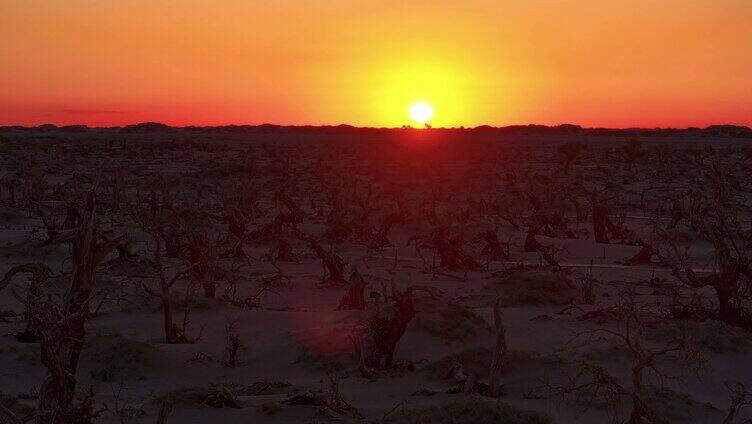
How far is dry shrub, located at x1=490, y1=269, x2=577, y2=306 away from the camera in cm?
1194

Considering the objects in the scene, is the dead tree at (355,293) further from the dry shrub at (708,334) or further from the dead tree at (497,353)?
the dry shrub at (708,334)

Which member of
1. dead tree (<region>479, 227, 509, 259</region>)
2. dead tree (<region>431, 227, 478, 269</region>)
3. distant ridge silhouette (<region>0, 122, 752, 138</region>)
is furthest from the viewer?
distant ridge silhouette (<region>0, 122, 752, 138</region>)

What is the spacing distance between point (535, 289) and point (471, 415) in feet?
20.5

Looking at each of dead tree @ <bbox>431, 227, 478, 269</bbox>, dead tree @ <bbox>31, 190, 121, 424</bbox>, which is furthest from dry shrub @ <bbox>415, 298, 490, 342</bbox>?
dead tree @ <bbox>31, 190, 121, 424</bbox>

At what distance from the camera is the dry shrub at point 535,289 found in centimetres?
1194

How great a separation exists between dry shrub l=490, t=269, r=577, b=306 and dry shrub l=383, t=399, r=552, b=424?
17.0ft

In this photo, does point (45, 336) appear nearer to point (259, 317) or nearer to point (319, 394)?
point (319, 394)

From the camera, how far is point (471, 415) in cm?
632

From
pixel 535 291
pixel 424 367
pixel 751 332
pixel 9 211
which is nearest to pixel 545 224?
pixel 535 291

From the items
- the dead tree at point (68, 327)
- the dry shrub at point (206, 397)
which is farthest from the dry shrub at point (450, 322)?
the dead tree at point (68, 327)

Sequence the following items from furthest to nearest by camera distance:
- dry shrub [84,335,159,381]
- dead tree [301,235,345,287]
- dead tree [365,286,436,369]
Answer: dead tree [301,235,345,287] < dry shrub [84,335,159,381] < dead tree [365,286,436,369]

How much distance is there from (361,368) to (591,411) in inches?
99.1

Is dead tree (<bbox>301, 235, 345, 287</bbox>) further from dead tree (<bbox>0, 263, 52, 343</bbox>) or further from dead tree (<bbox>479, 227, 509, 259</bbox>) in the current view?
dead tree (<bbox>0, 263, 52, 343</bbox>)

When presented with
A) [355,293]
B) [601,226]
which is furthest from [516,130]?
[355,293]
